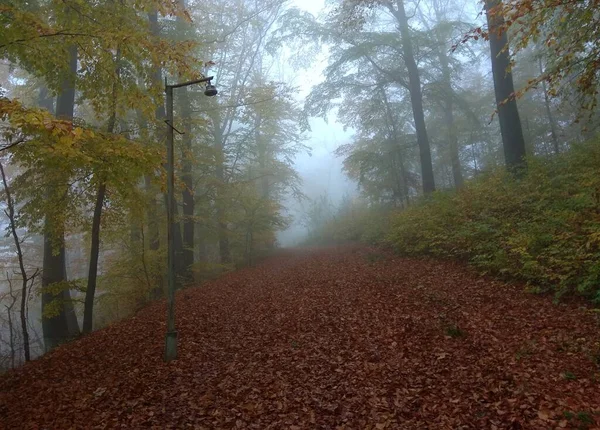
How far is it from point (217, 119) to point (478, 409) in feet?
49.3

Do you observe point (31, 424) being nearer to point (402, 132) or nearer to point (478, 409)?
point (478, 409)

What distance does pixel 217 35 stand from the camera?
1516 centimetres

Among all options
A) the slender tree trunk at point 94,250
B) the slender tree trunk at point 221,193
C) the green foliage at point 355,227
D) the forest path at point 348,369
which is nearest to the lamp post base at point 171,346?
the forest path at point 348,369

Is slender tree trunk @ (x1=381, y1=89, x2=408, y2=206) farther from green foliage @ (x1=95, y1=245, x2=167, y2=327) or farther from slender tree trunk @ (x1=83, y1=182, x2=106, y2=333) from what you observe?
slender tree trunk @ (x1=83, y1=182, x2=106, y2=333)

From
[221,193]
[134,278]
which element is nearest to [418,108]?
[221,193]

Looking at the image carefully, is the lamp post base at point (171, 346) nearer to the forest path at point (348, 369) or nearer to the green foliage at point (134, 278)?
the forest path at point (348, 369)

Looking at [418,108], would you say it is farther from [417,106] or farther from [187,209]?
[187,209]

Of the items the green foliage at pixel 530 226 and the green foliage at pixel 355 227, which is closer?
the green foliage at pixel 530 226

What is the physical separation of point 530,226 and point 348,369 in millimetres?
5036

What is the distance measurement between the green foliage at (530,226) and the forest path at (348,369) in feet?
1.54

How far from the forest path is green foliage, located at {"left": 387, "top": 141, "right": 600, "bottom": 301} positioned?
1.54 ft

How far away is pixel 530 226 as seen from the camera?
7133 millimetres

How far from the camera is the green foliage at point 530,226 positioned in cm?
566

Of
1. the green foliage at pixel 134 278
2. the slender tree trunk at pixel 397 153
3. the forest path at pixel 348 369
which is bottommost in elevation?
the forest path at pixel 348 369
